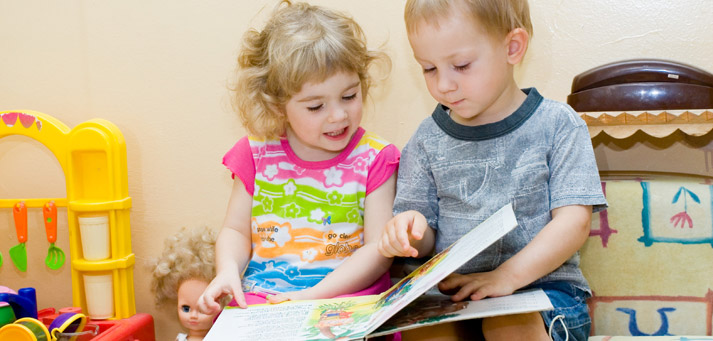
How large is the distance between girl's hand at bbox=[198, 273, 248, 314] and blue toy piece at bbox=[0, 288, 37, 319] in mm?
486

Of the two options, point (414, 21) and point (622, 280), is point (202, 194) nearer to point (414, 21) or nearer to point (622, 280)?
point (414, 21)

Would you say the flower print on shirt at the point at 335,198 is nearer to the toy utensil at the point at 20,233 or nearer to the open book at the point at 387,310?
the open book at the point at 387,310

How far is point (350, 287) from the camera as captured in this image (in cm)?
114

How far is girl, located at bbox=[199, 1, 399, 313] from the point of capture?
1156 millimetres

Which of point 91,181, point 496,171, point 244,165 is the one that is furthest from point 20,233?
point 496,171

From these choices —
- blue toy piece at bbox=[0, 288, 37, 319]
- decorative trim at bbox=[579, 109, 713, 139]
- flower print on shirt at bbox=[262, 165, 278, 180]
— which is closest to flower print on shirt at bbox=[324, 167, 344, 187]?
flower print on shirt at bbox=[262, 165, 278, 180]

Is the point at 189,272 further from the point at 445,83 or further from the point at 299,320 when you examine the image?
the point at 445,83

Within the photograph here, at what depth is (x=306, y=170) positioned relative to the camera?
127cm

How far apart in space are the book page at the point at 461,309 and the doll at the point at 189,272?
0.54 m

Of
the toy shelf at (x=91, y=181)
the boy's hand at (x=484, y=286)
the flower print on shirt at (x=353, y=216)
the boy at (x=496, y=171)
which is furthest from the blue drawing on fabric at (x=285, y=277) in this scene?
the toy shelf at (x=91, y=181)

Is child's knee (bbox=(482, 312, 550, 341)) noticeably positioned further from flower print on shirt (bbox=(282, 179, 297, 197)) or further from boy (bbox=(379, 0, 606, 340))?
flower print on shirt (bbox=(282, 179, 297, 197))

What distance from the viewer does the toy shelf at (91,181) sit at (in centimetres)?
144

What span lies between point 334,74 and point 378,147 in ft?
0.60

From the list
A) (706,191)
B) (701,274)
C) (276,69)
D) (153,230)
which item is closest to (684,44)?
(706,191)
